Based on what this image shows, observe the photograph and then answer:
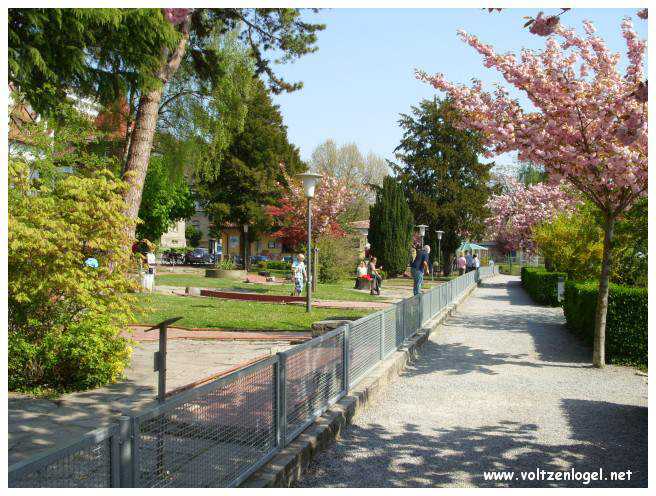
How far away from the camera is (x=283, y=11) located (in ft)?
48.8

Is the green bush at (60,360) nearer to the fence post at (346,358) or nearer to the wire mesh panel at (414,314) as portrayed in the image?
the fence post at (346,358)

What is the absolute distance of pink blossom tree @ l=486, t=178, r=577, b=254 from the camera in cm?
4434

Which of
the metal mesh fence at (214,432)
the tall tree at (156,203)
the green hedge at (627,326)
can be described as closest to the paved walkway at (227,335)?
the metal mesh fence at (214,432)

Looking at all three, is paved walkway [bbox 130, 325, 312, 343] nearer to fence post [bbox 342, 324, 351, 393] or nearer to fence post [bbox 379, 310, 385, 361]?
fence post [bbox 379, 310, 385, 361]

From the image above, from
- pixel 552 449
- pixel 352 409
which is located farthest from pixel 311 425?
pixel 552 449

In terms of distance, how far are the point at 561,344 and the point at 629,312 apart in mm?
2307

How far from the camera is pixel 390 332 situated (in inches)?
365

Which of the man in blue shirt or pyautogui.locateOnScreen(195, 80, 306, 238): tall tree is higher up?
pyautogui.locateOnScreen(195, 80, 306, 238): tall tree

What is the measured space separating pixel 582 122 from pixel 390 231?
31.1 metres

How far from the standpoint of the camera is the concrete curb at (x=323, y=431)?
4472 mm

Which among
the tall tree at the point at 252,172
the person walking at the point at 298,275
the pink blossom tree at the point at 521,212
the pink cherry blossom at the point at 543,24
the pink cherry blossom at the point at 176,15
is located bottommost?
the person walking at the point at 298,275

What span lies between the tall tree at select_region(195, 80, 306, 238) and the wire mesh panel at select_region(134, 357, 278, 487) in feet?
154

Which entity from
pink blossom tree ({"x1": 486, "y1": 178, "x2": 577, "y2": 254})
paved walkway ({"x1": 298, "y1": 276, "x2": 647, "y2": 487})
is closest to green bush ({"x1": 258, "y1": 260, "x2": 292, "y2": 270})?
pink blossom tree ({"x1": 486, "y1": 178, "x2": 577, "y2": 254})

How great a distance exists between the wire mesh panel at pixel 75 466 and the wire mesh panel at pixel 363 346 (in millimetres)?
4245
